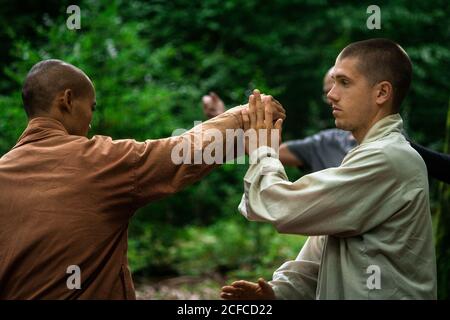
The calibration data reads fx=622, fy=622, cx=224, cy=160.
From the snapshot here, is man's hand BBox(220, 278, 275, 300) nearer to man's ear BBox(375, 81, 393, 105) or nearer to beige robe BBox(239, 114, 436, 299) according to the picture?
beige robe BBox(239, 114, 436, 299)

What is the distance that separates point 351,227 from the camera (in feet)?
8.64

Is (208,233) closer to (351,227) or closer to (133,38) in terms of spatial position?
(133,38)

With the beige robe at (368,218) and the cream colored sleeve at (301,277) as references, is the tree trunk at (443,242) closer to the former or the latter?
the cream colored sleeve at (301,277)

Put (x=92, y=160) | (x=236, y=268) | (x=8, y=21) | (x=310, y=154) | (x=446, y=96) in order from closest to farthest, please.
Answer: (x=92, y=160) → (x=310, y=154) → (x=236, y=268) → (x=8, y=21) → (x=446, y=96)

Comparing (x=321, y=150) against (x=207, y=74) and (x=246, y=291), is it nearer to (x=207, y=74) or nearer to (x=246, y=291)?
(x=246, y=291)

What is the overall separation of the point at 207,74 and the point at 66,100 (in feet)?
28.7

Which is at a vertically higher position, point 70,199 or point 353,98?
point 353,98

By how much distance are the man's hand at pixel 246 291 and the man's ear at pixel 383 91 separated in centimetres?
101

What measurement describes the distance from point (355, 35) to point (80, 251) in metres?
10.9

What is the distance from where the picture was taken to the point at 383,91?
289cm

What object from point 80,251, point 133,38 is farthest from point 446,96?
point 80,251

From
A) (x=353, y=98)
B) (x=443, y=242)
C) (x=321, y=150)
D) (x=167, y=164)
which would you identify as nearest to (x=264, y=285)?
(x=167, y=164)

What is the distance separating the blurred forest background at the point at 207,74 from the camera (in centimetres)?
723

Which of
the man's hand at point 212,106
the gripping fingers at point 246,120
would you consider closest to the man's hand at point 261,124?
the gripping fingers at point 246,120
